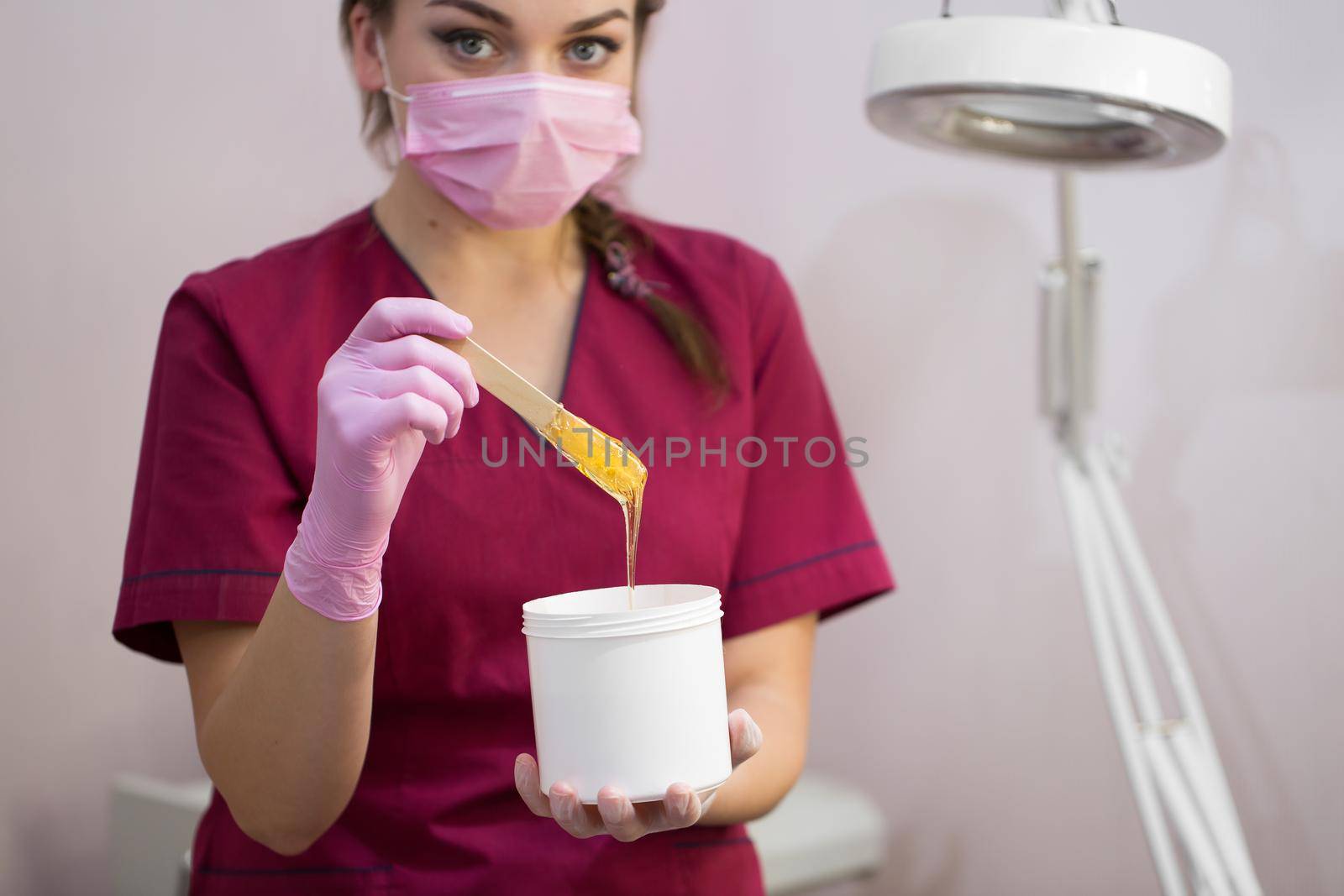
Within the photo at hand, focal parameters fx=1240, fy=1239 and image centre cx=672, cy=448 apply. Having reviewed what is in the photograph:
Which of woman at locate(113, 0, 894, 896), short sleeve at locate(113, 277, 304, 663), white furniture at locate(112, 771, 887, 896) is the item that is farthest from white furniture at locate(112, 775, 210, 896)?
short sleeve at locate(113, 277, 304, 663)

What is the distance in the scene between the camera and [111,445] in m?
1.44

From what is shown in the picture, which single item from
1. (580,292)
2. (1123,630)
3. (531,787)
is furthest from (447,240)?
(1123,630)

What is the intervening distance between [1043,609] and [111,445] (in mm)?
1140

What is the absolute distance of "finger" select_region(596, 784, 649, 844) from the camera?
0.74 metres

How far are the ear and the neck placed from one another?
0.25 feet

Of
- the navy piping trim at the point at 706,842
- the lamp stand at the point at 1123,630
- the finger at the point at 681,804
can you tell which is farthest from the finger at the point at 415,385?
the lamp stand at the point at 1123,630

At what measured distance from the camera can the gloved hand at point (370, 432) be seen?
758 mm

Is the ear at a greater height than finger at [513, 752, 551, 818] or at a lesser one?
greater

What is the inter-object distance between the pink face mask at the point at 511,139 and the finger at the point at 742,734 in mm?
469

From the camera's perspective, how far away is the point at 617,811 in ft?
2.45

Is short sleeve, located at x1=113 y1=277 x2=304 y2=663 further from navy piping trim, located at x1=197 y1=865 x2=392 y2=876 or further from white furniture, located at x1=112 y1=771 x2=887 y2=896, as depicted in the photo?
white furniture, located at x1=112 y1=771 x2=887 y2=896

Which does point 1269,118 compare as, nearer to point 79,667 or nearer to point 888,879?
point 888,879

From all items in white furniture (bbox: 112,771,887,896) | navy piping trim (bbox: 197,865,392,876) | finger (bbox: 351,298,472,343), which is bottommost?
white furniture (bbox: 112,771,887,896)

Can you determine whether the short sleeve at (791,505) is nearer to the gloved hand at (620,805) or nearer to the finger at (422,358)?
the gloved hand at (620,805)
